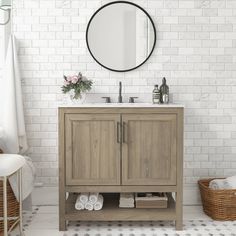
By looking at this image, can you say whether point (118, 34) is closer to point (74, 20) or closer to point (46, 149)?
point (74, 20)

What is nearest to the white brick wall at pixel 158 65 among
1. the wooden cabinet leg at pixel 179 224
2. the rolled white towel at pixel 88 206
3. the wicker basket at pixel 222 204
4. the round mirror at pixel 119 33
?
the round mirror at pixel 119 33

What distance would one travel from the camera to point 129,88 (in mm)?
4574

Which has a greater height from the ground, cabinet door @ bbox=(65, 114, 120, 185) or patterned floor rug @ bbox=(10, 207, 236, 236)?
cabinet door @ bbox=(65, 114, 120, 185)

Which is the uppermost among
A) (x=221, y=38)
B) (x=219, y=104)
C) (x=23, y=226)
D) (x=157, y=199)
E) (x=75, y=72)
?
(x=221, y=38)

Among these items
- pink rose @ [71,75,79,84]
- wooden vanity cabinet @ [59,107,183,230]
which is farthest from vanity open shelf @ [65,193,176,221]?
pink rose @ [71,75,79,84]

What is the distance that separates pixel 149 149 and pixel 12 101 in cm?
154

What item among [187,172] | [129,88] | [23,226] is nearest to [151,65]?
[129,88]

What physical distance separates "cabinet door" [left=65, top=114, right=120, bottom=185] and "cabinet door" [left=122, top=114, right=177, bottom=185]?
0.09m

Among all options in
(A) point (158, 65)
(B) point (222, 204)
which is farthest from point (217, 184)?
(A) point (158, 65)

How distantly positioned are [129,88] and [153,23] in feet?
2.46

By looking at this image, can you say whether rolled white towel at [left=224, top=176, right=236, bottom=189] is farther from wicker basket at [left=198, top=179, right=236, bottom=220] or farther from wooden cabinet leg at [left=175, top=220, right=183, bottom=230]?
wooden cabinet leg at [left=175, top=220, right=183, bottom=230]

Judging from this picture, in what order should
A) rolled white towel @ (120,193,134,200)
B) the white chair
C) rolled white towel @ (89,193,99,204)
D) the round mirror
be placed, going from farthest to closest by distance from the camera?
the round mirror, rolled white towel @ (120,193,134,200), rolled white towel @ (89,193,99,204), the white chair

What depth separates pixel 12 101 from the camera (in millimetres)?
4367

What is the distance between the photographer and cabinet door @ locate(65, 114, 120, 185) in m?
3.92
